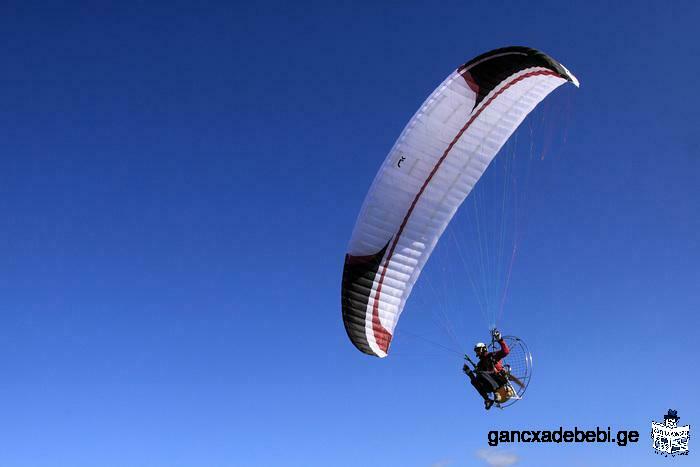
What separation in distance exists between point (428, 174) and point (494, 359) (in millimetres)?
4994

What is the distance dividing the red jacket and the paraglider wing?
2764 mm

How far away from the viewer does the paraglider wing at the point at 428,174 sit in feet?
58.2

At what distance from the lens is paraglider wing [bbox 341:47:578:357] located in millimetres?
17750

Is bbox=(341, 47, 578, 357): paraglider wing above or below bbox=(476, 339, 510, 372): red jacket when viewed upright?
above

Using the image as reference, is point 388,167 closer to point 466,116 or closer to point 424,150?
point 424,150

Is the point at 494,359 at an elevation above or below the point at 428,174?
below

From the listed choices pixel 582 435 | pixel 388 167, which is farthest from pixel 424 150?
pixel 582 435

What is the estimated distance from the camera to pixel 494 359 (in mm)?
18609

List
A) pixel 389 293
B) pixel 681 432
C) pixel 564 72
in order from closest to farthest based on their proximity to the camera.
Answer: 1. pixel 564 72
2. pixel 389 293
3. pixel 681 432

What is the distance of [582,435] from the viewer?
62.5 ft

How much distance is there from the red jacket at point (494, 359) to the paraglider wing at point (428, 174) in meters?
2.76

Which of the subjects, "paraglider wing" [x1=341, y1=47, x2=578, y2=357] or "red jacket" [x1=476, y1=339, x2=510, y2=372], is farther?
"red jacket" [x1=476, y1=339, x2=510, y2=372]

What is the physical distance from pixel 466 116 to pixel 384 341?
6.46 meters

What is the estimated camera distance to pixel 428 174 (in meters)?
18.6
